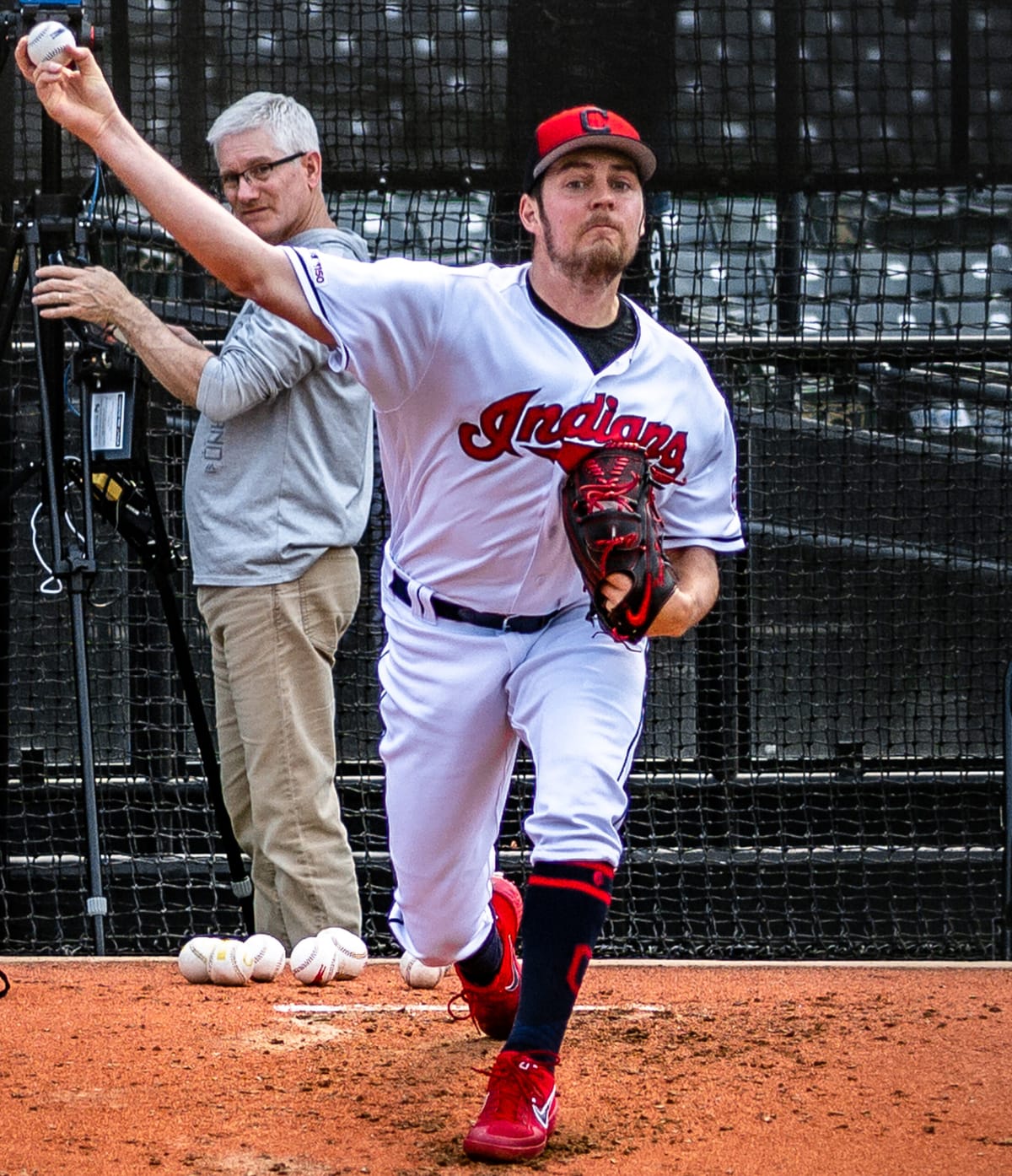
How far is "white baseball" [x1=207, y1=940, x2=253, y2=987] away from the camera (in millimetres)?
4004

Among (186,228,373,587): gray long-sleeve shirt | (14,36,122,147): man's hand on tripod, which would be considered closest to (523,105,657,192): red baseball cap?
(14,36,122,147): man's hand on tripod

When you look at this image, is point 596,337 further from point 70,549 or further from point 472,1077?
point 70,549

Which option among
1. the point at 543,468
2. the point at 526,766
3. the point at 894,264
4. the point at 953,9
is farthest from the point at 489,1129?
the point at 953,9

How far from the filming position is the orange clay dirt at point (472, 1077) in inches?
103

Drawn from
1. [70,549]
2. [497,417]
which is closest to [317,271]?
[497,417]

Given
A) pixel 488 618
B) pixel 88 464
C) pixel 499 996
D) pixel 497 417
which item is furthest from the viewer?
pixel 88 464

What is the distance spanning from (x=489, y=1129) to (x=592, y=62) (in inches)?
149

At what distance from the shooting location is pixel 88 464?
4215 millimetres

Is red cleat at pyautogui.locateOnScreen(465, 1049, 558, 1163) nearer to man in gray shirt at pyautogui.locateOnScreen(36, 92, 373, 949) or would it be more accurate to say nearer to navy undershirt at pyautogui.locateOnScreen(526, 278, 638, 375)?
navy undershirt at pyautogui.locateOnScreen(526, 278, 638, 375)

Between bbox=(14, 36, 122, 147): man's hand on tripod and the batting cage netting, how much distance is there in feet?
8.87

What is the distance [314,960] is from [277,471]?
3.95 ft

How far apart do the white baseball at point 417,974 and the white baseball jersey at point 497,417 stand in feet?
4.29

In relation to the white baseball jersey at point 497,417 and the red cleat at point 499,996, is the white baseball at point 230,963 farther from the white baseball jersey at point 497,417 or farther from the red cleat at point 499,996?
the white baseball jersey at point 497,417

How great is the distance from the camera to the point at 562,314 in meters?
3.02
